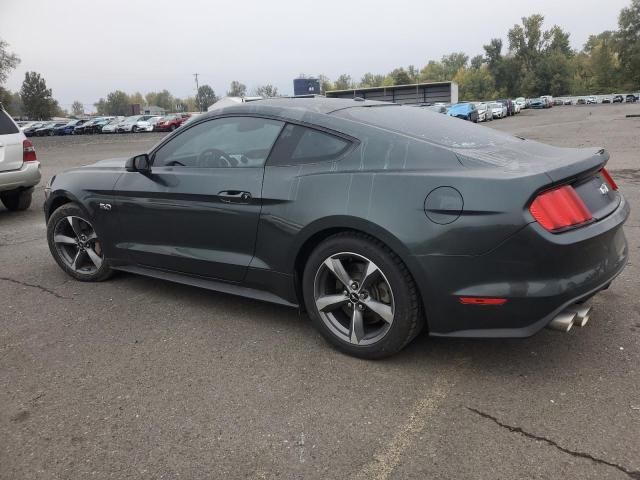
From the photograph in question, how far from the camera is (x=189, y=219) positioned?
376cm

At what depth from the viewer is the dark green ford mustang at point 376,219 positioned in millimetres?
2633

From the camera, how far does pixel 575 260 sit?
2.65 meters

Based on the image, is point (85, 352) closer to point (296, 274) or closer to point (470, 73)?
point (296, 274)

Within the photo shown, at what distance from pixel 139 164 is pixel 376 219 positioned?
6.78ft

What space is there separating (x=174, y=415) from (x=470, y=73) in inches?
5163

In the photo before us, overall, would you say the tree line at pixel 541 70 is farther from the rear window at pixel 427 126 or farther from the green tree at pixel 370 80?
the rear window at pixel 427 126

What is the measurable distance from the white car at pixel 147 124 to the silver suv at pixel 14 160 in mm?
40396

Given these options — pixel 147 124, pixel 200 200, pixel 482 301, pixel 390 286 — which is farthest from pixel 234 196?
pixel 147 124

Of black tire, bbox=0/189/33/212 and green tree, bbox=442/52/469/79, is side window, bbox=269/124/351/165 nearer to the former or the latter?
black tire, bbox=0/189/33/212

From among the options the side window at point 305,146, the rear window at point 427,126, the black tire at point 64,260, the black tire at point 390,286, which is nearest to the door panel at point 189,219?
the side window at point 305,146

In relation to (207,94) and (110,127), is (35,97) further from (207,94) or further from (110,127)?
(207,94)

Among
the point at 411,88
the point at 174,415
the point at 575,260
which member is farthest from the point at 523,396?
the point at 411,88

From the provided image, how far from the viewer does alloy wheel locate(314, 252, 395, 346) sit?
2.99m

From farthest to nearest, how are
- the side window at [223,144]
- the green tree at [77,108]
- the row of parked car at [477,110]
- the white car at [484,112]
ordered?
the green tree at [77,108]
the white car at [484,112]
the row of parked car at [477,110]
the side window at [223,144]
